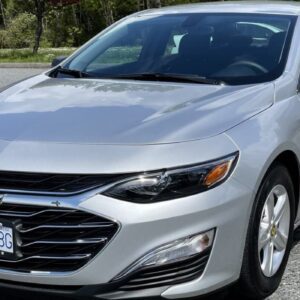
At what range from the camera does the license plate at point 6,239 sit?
269 cm

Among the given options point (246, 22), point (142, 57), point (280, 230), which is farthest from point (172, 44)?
point (280, 230)

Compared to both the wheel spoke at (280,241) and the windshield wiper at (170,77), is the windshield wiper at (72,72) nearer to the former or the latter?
the windshield wiper at (170,77)

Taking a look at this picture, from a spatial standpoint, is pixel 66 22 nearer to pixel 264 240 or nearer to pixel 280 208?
pixel 280 208

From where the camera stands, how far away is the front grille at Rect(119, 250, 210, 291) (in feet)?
8.59

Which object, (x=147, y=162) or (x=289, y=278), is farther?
(x=289, y=278)

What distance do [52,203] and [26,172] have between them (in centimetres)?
19

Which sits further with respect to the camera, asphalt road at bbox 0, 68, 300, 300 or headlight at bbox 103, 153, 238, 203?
asphalt road at bbox 0, 68, 300, 300

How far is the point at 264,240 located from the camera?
10.2 ft

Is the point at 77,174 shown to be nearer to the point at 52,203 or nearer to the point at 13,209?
the point at 52,203

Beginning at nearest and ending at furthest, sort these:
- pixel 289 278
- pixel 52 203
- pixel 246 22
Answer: pixel 52 203, pixel 289 278, pixel 246 22

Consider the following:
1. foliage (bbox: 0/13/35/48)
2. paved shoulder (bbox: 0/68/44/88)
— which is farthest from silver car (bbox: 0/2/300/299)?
foliage (bbox: 0/13/35/48)

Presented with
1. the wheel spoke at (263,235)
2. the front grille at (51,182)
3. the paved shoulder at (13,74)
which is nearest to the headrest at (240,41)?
the wheel spoke at (263,235)

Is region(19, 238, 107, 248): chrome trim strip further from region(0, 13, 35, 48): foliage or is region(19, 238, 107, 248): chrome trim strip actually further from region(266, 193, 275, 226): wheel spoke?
region(0, 13, 35, 48): foliage

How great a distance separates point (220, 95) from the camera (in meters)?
3.31
